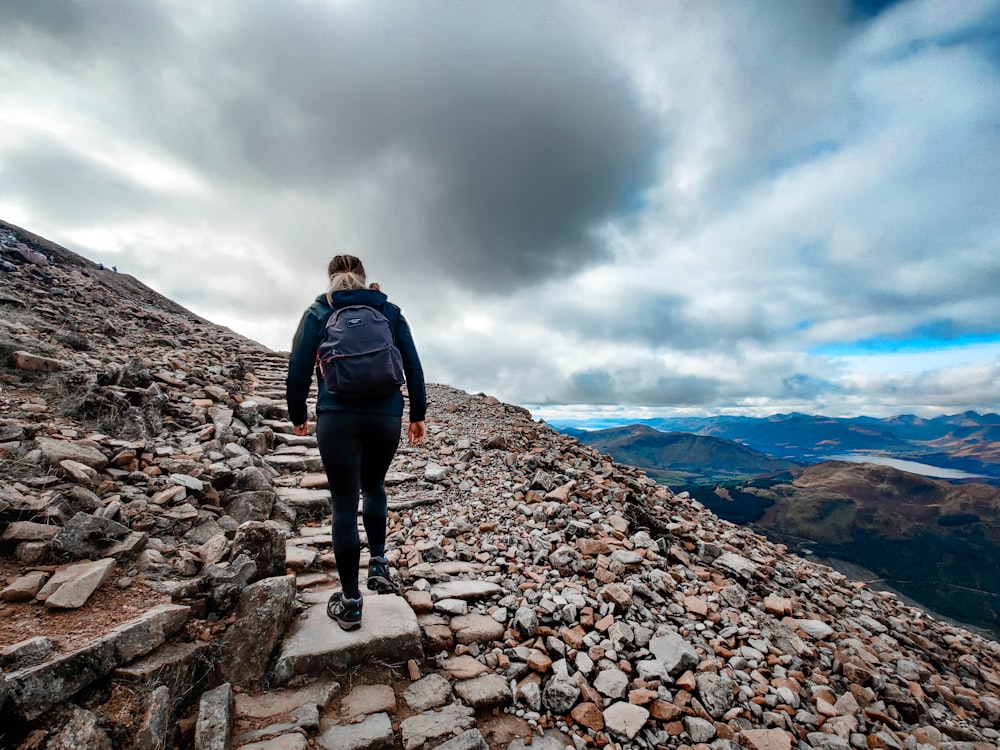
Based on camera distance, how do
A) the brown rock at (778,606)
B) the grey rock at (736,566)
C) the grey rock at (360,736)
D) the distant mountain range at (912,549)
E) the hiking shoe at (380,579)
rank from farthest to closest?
the distant mountain range at (912,549)
the grey rock at (736,566)
the brown rock at (778,606)
the hiking shoe at (380,579)
the grey rock at (360,736)

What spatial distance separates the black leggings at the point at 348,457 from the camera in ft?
14.1

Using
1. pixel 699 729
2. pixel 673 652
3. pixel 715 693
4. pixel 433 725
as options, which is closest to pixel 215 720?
pixel 433 725

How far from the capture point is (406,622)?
182 inches

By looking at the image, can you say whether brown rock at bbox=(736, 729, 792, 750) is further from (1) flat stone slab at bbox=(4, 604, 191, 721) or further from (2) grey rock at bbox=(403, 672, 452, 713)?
(1) flat stone slab at bbox=(4, 604, 191, 721)

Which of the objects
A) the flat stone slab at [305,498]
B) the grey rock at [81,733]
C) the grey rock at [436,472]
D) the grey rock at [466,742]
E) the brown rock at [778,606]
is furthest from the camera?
the grey rock at [436,472]

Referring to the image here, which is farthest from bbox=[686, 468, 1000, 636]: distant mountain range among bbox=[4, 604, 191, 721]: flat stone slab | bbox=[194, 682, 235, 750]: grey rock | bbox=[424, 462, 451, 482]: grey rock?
bbox=[4, 604, 191, 721]: flat stone slab

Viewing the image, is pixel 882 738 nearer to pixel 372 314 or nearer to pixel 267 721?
pixel 267 721

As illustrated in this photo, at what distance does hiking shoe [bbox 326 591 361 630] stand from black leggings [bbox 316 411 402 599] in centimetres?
8

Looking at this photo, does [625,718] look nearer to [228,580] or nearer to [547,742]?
[547,742]

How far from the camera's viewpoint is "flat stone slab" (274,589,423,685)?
3975mm

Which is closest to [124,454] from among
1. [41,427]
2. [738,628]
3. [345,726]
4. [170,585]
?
[41,427]

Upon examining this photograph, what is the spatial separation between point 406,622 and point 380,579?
0.85 m

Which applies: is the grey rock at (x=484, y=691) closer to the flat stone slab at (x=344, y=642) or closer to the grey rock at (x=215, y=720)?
the flat stone slab at (x=344, y=642)

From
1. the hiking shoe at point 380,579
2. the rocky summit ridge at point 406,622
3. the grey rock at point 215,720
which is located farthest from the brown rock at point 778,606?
the grey rock at point 215,720
